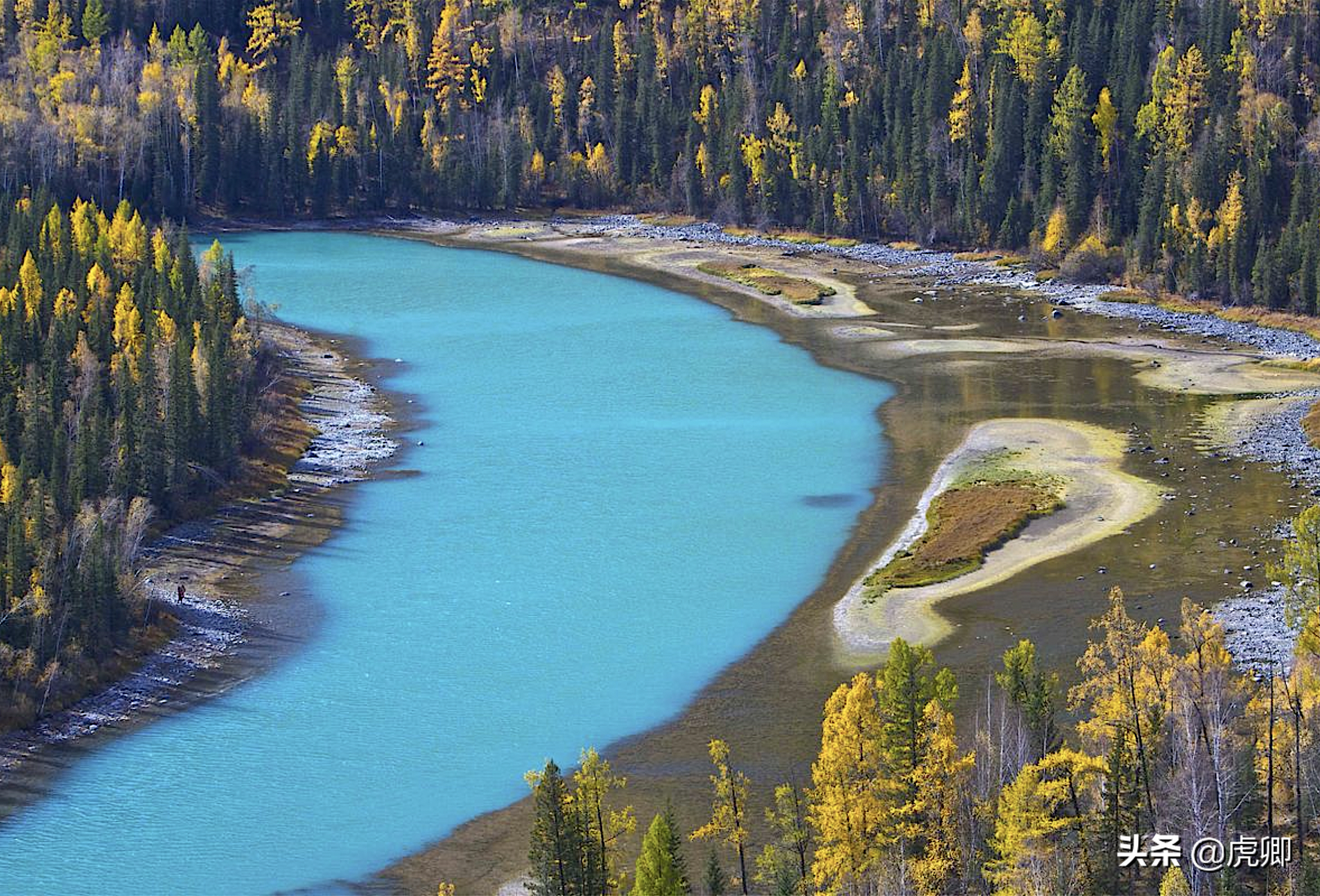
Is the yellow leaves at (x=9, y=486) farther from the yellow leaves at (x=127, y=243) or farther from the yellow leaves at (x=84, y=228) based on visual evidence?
the yellow leaves at (x=84, y=228)

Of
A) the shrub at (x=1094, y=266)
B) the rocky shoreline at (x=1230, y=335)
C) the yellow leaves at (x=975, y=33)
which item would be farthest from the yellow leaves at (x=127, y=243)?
the yellow leaves at (x=975, y=33)

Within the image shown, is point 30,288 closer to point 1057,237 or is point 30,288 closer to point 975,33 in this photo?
point 1057,237

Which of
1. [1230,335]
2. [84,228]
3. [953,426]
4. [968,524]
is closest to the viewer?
[968,524]

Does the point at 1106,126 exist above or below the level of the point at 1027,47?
below

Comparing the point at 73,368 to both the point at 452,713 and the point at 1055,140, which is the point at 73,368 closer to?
the point at 452,713

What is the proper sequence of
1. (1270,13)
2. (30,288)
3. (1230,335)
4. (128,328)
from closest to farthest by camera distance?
(128,328), (30,288), (1230,335), (1270,13)

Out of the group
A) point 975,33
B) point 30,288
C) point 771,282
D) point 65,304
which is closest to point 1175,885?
point 65,304
